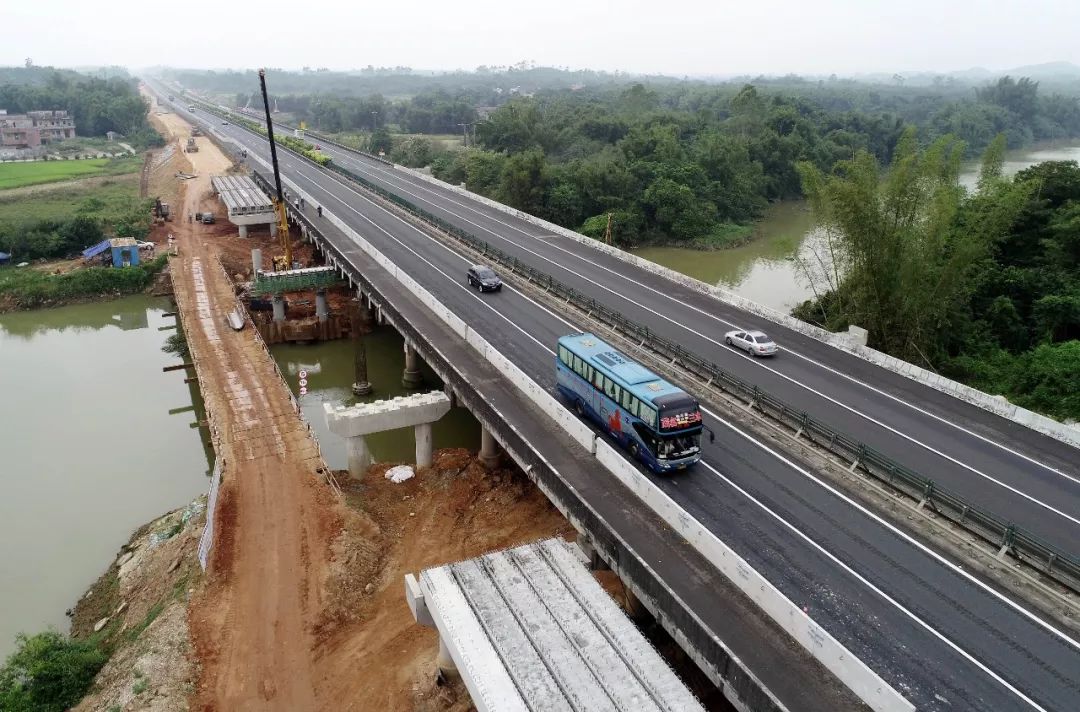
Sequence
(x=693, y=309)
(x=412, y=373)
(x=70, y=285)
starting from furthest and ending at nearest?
(x=70, y=285)
(x=412, y=373)
(x=693, y=309)

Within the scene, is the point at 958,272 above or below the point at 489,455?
above

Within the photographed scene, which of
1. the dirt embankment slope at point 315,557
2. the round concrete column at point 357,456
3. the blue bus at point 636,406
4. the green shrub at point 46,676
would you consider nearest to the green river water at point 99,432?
the round concrete column at point 357,456

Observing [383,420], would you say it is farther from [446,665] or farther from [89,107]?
[89,107]

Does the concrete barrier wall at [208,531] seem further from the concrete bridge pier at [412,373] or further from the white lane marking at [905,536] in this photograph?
→ the white lane marking at [905,536]

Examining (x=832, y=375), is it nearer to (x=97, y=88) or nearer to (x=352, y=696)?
(x=352, y=696)

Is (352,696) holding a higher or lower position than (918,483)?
lower

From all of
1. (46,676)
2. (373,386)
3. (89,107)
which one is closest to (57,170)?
(89,107)

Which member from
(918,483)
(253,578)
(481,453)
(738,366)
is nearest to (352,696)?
(253,578)
